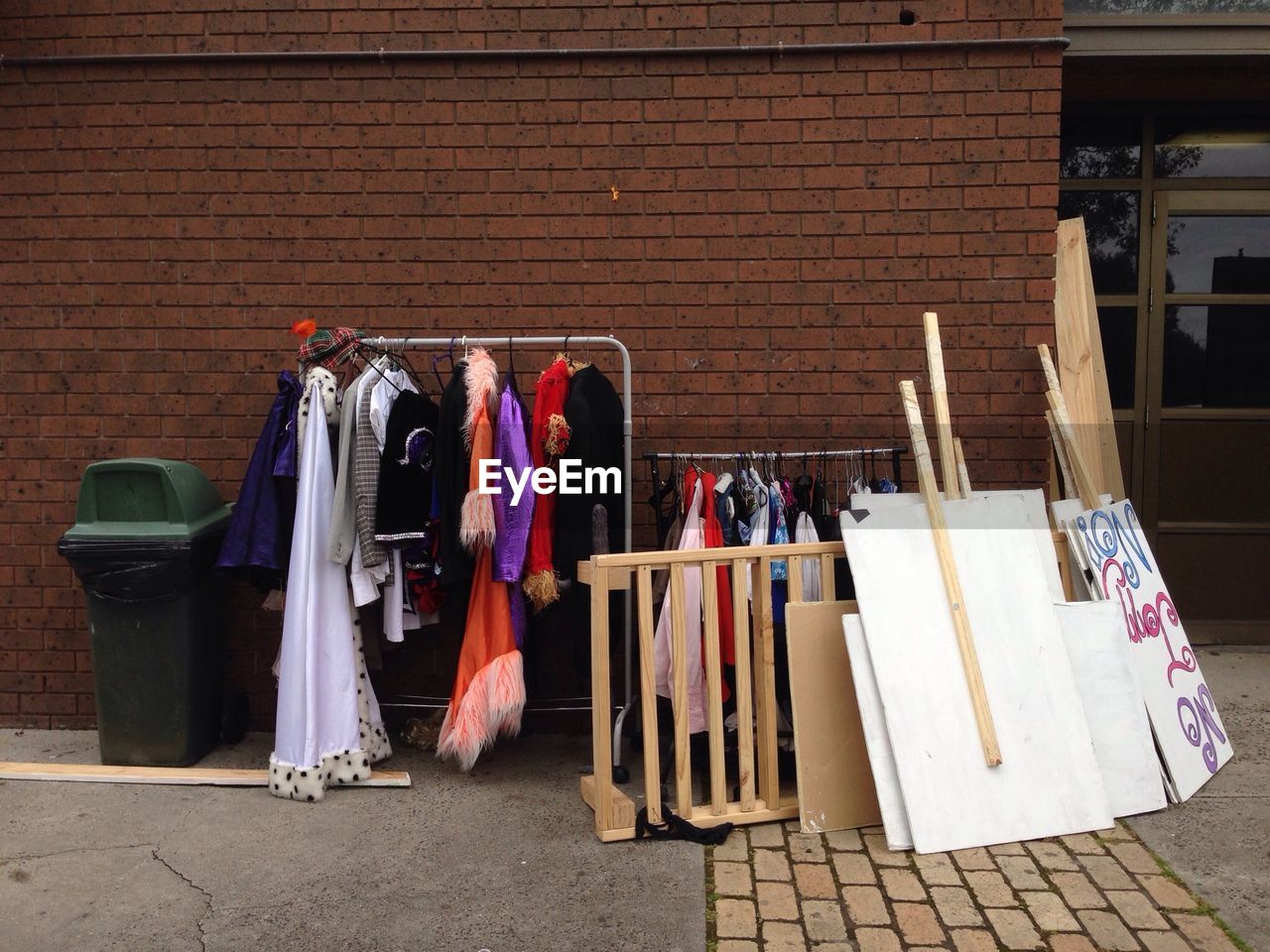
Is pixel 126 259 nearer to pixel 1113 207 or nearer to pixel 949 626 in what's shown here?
pixel 949 626

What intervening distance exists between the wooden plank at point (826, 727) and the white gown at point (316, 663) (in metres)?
1.89

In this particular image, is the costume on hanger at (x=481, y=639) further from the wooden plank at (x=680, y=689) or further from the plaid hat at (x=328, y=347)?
the wooden plank at (x=680, y=689)

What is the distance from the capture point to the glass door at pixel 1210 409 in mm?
5809

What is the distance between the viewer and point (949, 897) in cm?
323

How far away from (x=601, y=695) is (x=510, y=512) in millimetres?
866

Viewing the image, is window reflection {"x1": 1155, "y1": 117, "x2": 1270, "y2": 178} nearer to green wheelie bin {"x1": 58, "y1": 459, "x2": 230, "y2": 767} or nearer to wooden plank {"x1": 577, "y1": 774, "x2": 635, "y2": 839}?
wooden plank {"x1": 577, "y1": 774, "x2": 635, "y2": 839}

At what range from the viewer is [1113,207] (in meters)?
5.82

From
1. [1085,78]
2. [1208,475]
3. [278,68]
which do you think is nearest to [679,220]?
[278,68]

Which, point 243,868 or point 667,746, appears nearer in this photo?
point 243,868

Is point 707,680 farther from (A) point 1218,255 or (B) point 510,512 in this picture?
(A) point 1218,255

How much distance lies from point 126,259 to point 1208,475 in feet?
20.1

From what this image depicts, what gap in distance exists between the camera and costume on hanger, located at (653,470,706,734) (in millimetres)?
4098

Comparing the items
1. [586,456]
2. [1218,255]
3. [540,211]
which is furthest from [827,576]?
[1218,255]

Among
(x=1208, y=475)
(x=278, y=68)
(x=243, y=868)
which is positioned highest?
(x=278, y=68)
